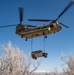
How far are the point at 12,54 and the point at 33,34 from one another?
2902 centimetres

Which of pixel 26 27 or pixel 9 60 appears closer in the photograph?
pixel 26 27

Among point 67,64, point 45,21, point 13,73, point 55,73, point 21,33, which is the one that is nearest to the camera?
point 45,21

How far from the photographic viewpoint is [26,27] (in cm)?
1453

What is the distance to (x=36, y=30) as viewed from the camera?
1388 cm

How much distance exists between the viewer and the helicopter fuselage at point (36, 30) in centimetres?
1356

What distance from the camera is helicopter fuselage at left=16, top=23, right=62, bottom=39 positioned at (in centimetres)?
1356

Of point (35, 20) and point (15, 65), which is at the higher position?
point (35, 20)

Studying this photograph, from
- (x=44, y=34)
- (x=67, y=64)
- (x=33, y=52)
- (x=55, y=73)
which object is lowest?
(x=55, y=73)

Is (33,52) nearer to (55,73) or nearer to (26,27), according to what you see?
(26,27)

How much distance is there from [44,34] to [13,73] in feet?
95.1

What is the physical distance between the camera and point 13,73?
41781 millimetres

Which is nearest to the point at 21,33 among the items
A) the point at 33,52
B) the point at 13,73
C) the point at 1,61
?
the point at 33,52

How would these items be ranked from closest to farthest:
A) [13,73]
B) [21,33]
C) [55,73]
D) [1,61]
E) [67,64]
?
[21,33], [1,61], [13,73], [67,64], [55,73]

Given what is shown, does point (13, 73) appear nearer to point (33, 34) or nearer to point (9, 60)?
point (9, 60)
